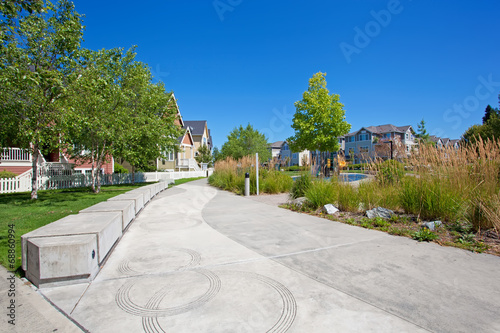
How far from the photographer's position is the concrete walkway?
2241mm

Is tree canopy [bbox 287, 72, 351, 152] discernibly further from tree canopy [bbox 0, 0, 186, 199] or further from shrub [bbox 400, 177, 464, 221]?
shrub [bbox 400, 177, 464, 221]

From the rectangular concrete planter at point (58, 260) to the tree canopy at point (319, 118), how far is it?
24.1 metres

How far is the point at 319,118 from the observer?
25.3m

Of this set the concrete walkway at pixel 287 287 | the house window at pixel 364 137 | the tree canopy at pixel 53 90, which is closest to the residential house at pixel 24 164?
the tree canopy at pixel 53 90

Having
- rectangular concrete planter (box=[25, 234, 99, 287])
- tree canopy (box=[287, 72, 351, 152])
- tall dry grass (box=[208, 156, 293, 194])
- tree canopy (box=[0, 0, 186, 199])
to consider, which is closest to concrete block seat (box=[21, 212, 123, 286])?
rectangular concrete planter (box=[25, 234, 99, 287])

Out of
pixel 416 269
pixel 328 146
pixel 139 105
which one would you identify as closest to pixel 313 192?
pixel 416 269

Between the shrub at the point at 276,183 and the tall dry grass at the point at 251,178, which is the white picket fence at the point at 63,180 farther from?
the shrub at the point at 276,183

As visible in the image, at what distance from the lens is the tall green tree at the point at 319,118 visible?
25438 millimetres

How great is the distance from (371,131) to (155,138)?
54095mm

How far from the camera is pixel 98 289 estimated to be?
2867 mm

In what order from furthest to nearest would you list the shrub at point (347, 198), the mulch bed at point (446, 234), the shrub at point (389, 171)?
the shrub at point (347, 198) < the shrub at point (389, 171) < the mulch bed at point (446, 234)

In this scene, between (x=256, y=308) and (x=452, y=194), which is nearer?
(x=256, y=308)

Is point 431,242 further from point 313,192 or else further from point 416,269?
point 313,192

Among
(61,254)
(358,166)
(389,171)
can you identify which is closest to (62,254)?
(61,254)
